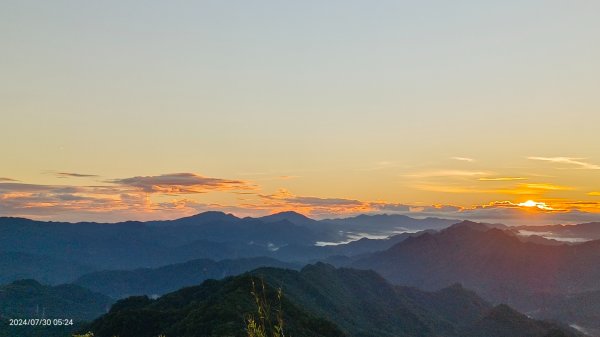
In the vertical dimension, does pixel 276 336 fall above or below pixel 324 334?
above

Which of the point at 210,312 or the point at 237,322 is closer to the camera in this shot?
the point at 237,322

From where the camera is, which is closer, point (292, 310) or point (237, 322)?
point (237, 322)

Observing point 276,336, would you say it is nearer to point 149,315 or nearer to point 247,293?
point 149,315

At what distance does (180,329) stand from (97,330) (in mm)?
49452

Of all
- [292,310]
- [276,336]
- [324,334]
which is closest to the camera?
[276,336]

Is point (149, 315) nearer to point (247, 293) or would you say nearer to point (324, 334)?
point (247, 293)

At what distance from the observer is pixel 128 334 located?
152 metres

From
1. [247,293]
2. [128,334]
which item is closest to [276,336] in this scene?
[128,334]

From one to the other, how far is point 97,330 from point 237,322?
65.4 m

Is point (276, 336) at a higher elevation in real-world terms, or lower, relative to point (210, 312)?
higher

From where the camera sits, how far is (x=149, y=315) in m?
166

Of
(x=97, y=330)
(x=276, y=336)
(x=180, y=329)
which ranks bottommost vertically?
(x=97, y=330)

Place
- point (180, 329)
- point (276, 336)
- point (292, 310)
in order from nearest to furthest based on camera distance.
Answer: point (276, 336), point (180, 329), point (292, 310)

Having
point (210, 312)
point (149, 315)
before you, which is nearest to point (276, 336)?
point (210, 312)
